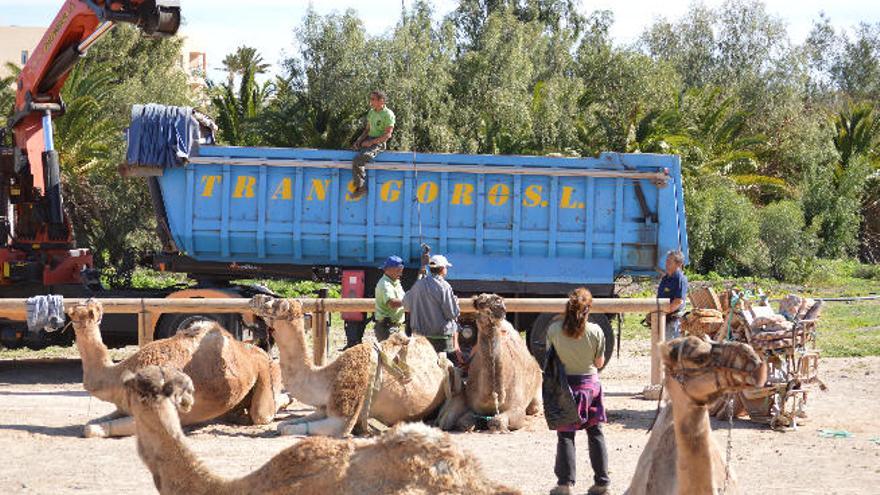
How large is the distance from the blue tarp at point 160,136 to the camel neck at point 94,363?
5.55 metres

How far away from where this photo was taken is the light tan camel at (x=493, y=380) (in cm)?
1154

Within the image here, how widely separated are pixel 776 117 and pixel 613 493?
34.5m

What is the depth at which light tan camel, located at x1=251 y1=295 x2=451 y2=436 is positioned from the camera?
10.9m

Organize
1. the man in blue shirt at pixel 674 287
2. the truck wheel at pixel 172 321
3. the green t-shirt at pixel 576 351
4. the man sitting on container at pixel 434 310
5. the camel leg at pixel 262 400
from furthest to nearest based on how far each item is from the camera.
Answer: the truck wheel at pixel 172 321, the man in blue shirt at pixel 674 287, the man sitting on container at pixel 434 310, the camel leg at pixel 262 400, the green t-shirt at pixel 576 351

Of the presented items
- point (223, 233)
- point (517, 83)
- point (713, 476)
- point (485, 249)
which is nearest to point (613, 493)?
point (713, 476)

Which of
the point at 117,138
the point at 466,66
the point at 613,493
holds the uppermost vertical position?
the point at 466,66

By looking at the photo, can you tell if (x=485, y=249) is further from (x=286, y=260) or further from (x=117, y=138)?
(x=117, y=138)

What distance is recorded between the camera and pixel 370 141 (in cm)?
1645

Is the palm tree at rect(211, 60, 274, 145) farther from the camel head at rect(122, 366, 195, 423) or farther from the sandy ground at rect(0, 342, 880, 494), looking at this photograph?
the camel head at rect(122, 366, 195, 423)

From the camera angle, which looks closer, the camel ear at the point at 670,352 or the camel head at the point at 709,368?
the camel head at the point at 709,368

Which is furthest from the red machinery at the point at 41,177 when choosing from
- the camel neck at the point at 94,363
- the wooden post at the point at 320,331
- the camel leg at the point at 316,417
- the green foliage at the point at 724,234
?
the green foliage at the point at 724,234

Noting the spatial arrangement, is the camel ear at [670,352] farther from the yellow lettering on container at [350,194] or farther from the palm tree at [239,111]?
the palm tree at [239,111]

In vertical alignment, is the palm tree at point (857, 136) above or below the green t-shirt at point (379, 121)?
above

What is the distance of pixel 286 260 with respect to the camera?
1688 centimetres
